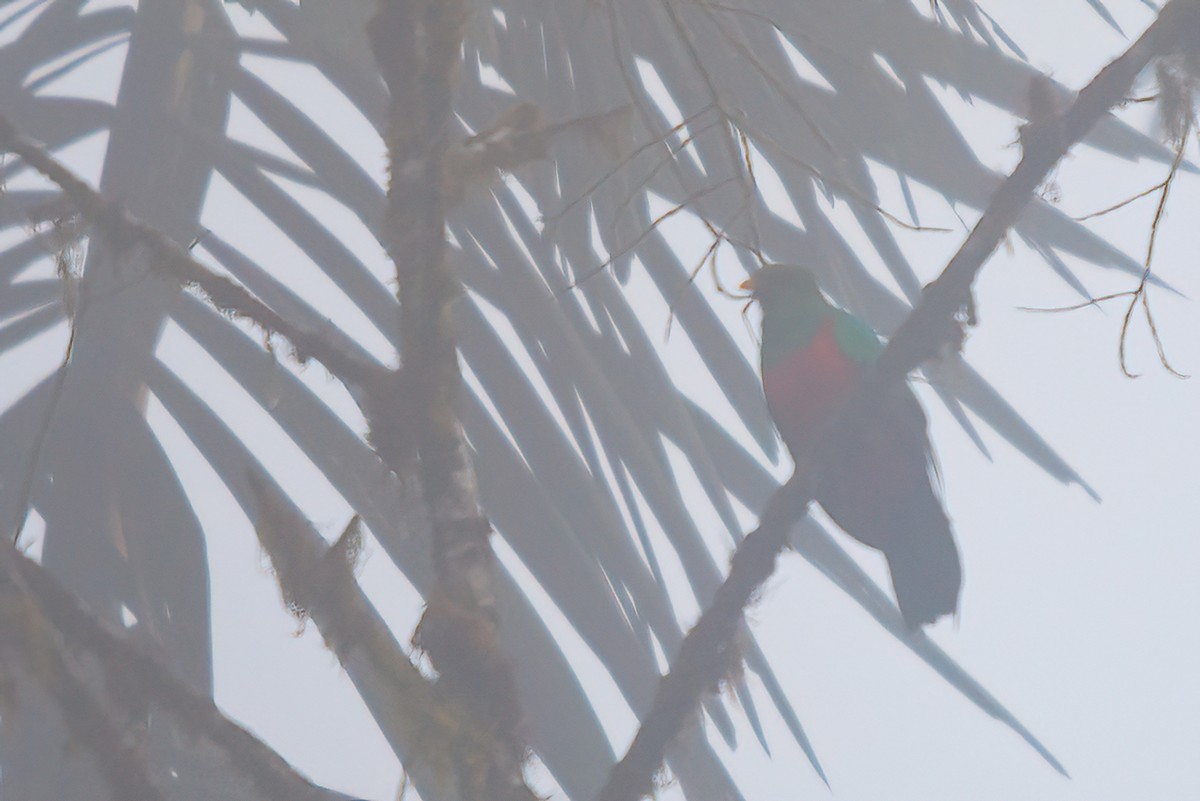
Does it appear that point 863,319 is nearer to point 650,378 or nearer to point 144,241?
point 650,378

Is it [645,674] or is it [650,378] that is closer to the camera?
[645,674]

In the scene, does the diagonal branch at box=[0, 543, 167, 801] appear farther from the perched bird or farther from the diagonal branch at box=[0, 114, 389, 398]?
the perched bird

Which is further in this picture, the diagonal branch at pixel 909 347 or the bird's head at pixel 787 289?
the bird's head at pixel 787 289

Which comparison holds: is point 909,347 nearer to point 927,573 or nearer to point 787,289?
point 927,573

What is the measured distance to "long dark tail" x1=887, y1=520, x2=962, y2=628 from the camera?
2.41 meters

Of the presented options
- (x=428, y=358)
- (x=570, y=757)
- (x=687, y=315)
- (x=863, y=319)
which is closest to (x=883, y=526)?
(x=863, y=319)

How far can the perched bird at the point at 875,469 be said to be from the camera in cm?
245

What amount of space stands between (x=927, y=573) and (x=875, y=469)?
0.26m

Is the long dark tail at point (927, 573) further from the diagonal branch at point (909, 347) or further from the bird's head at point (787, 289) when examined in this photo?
the diagonal branch at point (909, 347)

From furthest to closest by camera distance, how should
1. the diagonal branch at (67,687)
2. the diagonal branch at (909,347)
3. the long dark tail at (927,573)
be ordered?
the long dark tail at (927,573) → the diagonal branch at (909,347) → the diagonal branch at (67,687)

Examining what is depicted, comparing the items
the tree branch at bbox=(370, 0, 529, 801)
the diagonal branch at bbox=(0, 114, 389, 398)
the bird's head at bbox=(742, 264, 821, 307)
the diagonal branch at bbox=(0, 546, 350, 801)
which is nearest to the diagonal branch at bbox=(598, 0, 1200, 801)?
the tree branch at bbox=(370, 0, 529, 801)

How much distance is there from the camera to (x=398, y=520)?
4.79 ft

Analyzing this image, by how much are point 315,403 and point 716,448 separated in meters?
0.59

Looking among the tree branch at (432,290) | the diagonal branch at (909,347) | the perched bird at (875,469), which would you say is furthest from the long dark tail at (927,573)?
the tree branch at (432,290)
